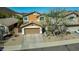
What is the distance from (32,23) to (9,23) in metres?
0.29

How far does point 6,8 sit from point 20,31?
34 centimetres

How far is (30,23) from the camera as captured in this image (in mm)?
2711

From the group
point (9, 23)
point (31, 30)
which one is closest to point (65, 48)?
point (31, 30)

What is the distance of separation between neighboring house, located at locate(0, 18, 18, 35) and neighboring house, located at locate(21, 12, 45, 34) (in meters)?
0.11

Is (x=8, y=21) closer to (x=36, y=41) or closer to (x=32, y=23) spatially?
(x=32, y=23)

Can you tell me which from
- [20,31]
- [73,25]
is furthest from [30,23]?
[73,25]

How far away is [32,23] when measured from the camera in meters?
2.71

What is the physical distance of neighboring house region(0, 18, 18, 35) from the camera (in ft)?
8.71

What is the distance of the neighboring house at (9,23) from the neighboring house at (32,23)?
0.11 meters
